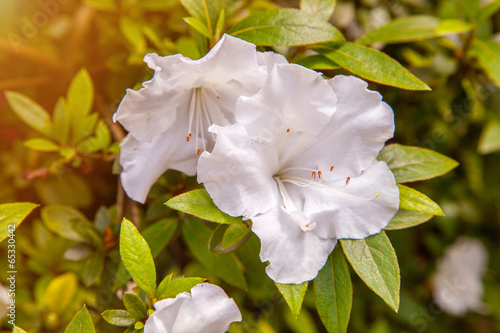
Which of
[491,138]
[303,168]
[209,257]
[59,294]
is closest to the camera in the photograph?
[303,168]

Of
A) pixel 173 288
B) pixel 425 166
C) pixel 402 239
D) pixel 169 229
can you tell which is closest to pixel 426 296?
pixel 402 239

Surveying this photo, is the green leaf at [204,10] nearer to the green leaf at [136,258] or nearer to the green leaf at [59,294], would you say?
A: the green leaf at [136,258]

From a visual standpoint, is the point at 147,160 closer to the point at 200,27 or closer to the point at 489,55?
the point at 200,27

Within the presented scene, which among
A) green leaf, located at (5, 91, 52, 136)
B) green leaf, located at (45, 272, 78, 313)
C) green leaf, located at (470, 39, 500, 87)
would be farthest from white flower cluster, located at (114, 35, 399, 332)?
green leaf, located at (45, 272, 78, 313)

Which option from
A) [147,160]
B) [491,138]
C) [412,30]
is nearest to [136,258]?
[147,160]

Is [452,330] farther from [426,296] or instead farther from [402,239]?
[402,239]

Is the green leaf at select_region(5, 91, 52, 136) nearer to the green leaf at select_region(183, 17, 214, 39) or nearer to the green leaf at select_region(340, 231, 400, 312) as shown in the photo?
the green leaf at select_region(183, 17, 214, 39)
